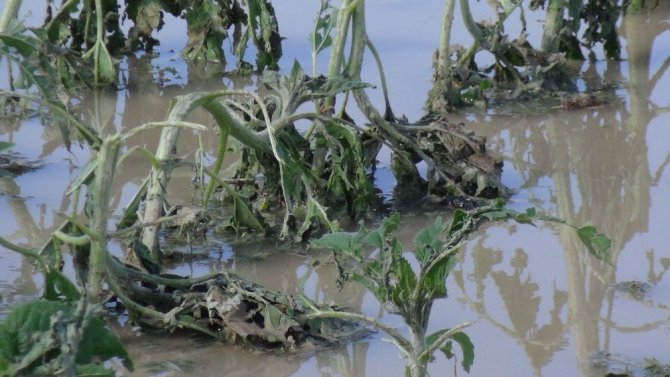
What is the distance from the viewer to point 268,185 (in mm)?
4781

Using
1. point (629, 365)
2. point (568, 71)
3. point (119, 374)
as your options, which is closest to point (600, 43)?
point (568, 71)

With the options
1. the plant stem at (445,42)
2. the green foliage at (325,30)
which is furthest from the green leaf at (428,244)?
the plant stem at (445,42)

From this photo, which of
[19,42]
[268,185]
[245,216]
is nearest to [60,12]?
[268,185]

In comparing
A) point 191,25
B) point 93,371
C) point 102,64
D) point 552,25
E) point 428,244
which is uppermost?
point 552,25

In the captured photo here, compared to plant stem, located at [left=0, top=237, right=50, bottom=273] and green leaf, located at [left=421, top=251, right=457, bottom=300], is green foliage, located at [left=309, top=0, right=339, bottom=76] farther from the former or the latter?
green leaf, located at [left=421, top=251, right=457, bottom=300]

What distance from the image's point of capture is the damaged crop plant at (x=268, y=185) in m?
2.97

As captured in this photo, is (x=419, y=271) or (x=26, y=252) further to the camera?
(x=26, y=252)

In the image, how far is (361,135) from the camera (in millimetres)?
4965

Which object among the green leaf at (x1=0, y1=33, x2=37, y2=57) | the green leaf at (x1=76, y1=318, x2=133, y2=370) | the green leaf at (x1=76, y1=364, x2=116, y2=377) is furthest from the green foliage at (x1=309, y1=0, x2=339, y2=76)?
the green leaf at (x1=76, y1=364, x2=116, y2=377)

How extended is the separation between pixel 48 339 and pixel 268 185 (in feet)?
7.25

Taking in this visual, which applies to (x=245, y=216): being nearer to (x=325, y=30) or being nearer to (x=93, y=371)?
(x=325, y=30)

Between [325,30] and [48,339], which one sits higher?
[325,30]

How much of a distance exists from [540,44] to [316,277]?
3.58 metres

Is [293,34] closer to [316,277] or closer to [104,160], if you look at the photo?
[316,277]
